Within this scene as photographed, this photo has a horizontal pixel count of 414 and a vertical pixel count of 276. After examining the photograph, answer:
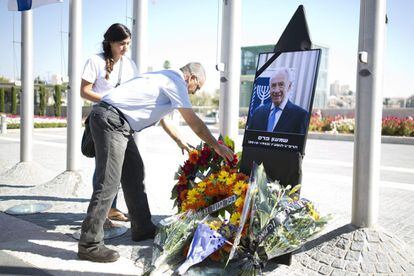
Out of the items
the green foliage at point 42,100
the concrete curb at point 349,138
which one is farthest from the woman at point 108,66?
the green foliage at point 42,100

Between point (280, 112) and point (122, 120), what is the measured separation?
4.54 feet

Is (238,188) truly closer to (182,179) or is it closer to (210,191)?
(210,191)

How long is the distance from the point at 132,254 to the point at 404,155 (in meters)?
11.1

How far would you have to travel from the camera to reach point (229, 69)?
4621 millimetres

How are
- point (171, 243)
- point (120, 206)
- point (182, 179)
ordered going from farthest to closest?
point (120, 206) < point (182, 179) < point (171, 243)

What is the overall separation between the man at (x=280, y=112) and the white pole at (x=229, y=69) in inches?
40.1

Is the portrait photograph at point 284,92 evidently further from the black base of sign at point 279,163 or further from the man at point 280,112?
the black base of sign at point 279,163

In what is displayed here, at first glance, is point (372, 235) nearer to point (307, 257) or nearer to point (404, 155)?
point (307, 257)

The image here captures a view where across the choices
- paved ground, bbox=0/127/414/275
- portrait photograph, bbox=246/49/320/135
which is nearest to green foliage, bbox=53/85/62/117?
paved ground, bbox=0/127/414/275

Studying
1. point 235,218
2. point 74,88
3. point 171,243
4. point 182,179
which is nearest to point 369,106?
point 235,218

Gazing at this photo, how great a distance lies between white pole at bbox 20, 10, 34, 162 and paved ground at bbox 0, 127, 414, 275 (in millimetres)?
587

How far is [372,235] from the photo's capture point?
11.4ft

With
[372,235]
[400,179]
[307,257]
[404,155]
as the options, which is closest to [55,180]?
[307,257]

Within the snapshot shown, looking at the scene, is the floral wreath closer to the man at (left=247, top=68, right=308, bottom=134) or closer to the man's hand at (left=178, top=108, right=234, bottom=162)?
the man's hand at (left=178, top=108, right=234, bottom=162)
